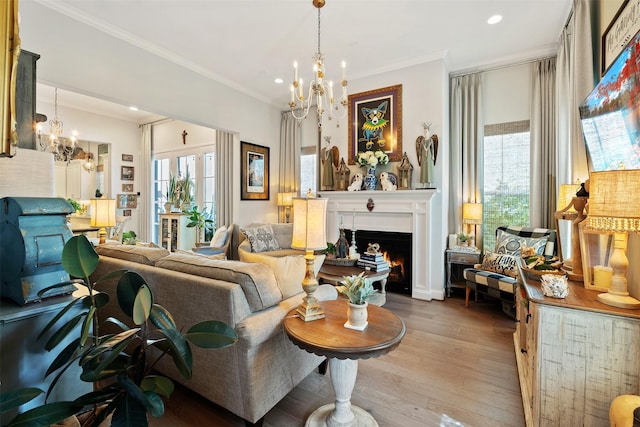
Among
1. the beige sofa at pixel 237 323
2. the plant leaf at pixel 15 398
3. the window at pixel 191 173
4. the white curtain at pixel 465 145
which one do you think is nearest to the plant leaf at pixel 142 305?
the plant leaf at pixel 15 398

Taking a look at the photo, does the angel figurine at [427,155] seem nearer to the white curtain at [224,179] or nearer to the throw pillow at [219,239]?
the throw pillow at [219,239]

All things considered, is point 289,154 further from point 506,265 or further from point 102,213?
point 506,265

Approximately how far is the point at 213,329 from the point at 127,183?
Result: 6.97 metres

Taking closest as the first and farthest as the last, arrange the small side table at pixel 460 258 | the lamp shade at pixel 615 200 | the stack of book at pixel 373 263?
1. the lamp shade at pixel 615 200
2. the stack of book at pixel 373 263
3. the small side table at pixel 460 258

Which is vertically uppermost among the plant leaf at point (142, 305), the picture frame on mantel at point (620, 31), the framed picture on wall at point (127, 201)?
the picture frame on mantel at point (620, 31)

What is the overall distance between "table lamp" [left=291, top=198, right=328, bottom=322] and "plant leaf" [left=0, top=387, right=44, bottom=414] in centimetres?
113

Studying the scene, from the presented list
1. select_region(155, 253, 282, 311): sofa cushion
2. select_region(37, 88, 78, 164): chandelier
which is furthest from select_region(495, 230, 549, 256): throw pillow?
select_region(37, 88, 78, 164): chandelier

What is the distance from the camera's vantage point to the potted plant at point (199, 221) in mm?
5449

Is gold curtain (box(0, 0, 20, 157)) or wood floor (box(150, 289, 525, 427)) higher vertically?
gold curtain (box(0, 0, 20, 157))

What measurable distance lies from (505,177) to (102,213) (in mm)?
5167

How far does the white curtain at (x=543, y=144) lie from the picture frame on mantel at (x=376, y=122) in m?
1.75

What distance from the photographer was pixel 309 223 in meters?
1.66

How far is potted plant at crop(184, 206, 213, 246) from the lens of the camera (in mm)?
5449

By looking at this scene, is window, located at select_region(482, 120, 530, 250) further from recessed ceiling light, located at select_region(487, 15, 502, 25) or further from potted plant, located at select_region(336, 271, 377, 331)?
potted plant, located at select_region(336, 271, 377, 331)
